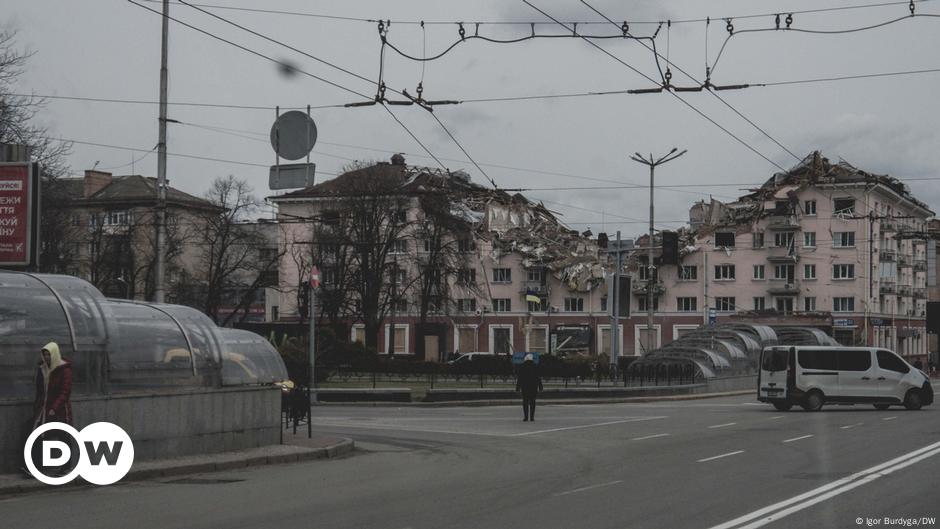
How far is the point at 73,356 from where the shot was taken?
52.0 ft

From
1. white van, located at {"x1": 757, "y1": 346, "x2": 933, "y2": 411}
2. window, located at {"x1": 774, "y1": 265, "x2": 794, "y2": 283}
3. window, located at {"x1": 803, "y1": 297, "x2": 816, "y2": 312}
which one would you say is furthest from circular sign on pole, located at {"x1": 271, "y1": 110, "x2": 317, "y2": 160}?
window, located at {"x1": 774, "y1": 265, "x2": 794, "y2": 283}

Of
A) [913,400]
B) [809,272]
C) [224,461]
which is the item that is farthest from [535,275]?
[224,461]

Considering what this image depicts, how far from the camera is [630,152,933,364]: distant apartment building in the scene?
94.1 metres

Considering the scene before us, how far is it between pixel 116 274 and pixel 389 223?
56.5 feet

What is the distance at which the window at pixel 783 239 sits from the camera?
96.8 metres

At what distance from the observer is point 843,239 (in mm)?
95062

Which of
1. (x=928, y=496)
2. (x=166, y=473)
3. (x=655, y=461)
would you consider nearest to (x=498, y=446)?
(x=655, y=461)

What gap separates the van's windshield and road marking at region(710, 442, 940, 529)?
53.5 ft

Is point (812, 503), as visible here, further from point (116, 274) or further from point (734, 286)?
point (734, 286)

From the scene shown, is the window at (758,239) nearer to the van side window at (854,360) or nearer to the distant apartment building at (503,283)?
the distant apartment building at (503,283)

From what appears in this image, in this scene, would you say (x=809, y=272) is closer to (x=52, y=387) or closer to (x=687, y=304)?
(x=687, y=304)

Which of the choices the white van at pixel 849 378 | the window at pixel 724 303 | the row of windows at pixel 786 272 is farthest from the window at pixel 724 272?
the white van at pixel 849 378

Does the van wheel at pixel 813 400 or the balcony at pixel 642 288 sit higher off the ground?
the balcony at pixel 642 288

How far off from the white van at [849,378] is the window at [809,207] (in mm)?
63462
